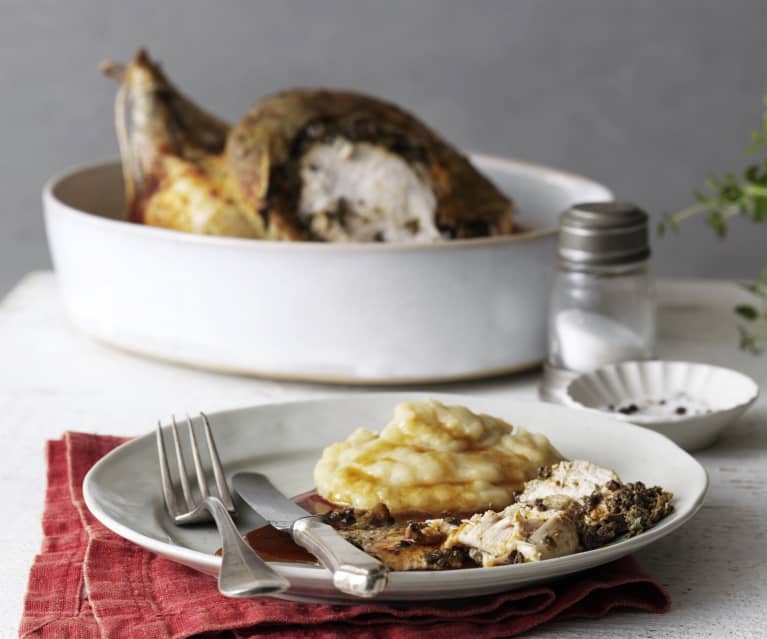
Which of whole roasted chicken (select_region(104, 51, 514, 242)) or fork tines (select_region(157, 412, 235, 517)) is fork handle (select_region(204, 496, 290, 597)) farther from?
whole roasted chicken (select_region(104, 51, 514, 242))

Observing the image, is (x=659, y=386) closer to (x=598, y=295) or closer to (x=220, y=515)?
(x=598, y=295)

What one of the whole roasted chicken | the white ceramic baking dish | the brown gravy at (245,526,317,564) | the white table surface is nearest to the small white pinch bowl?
the white table surface

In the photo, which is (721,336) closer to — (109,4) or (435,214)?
(435,214)

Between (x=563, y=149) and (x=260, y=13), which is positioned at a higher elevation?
(x=260, y=13)

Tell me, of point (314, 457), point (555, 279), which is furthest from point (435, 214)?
point (314, 457)

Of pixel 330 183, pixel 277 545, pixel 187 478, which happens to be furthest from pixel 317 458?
pixel 330 183

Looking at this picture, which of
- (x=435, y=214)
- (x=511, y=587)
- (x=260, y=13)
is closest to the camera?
(x=511, y=587)

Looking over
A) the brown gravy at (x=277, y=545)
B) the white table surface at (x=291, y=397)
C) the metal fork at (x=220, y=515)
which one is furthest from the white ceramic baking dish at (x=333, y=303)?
the brown gravy at (x=277, y=545)
